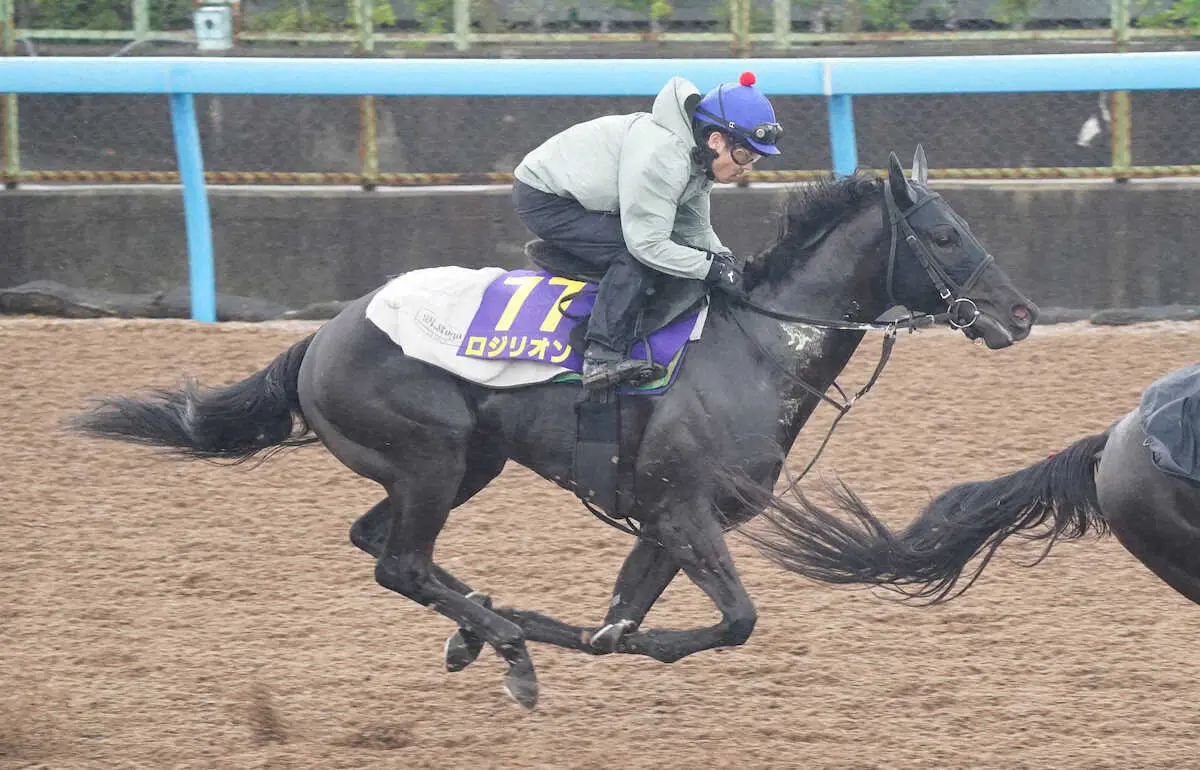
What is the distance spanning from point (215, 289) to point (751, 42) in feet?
11.4

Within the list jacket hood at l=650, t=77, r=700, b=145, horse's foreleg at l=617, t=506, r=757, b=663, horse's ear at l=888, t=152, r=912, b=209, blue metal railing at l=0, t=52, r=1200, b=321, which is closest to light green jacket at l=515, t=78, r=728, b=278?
jacket hood at l=650, t=77, r=700, b=145

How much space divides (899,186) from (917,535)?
1007 millimetres

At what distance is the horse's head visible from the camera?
418 cm

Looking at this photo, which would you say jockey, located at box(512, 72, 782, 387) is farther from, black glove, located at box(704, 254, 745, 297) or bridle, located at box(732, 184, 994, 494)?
bridle, located at box(732, 184, 994, 494)

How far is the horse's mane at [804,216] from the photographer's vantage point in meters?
4.36

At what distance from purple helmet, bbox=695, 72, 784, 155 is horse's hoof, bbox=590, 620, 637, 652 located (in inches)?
56.5

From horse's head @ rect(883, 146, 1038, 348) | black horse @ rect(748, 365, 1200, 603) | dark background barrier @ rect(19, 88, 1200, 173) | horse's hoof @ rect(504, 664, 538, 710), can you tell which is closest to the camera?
black horse @ rect(748, 365, 1200, 603)

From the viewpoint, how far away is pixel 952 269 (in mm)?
4191

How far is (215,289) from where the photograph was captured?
27.5 ft

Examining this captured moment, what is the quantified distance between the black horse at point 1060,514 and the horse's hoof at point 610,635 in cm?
49

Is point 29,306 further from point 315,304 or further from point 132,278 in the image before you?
point 315,304

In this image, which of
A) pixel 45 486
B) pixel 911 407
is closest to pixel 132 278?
pixel 45 486

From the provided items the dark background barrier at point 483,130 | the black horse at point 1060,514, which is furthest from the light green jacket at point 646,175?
the dark background barrier at point 483,130

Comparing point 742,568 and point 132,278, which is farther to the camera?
point 132,278
